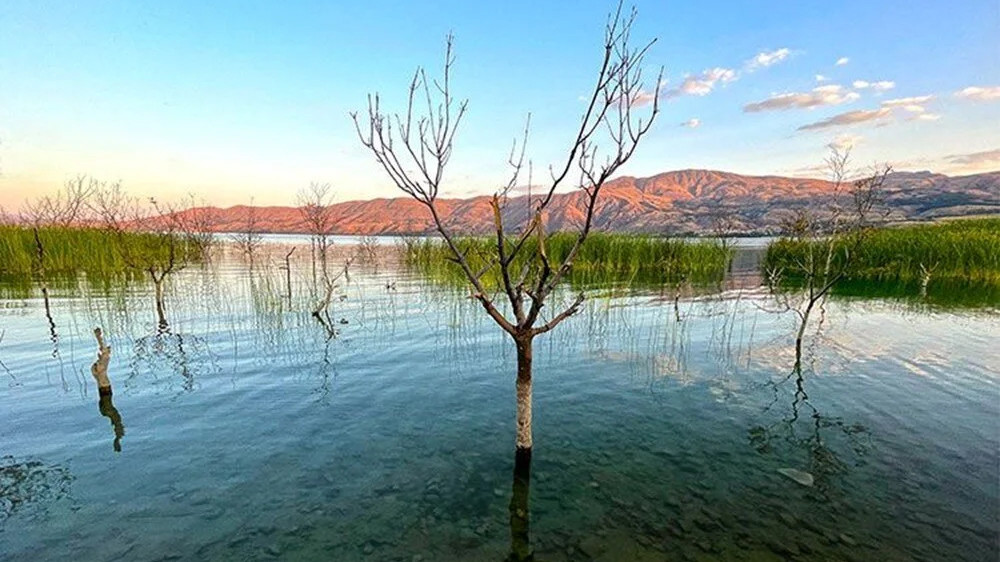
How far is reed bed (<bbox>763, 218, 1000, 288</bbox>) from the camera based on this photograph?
24875mm

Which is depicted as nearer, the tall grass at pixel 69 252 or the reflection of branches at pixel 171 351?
the reflection of branches at pixel 171 351

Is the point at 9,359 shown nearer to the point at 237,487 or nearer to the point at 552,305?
the point at 237,487

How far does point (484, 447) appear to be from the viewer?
21.6 feet

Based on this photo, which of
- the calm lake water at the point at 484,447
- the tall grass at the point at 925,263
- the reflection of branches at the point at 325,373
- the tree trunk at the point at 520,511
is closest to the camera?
the tree trunk at the point at 520,511

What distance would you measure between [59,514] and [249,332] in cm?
871

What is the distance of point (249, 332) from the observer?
13148 mm

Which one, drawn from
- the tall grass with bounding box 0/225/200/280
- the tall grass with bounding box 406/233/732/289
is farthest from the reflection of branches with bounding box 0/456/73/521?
the tall grass with bounding box 406/233/732/289

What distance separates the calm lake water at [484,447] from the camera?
4629 millimetres

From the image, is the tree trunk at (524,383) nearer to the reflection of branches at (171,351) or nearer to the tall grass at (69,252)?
the reflection of branches at (171,351)

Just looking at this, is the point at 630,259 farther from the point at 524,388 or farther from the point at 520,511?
the point at 520,511

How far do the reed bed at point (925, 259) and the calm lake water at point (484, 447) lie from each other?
16.2 metres

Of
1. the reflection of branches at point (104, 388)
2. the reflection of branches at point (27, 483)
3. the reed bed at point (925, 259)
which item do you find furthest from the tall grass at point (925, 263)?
the reflection of branches at point (27, 483)

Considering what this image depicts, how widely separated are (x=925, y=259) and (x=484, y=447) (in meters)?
32.4

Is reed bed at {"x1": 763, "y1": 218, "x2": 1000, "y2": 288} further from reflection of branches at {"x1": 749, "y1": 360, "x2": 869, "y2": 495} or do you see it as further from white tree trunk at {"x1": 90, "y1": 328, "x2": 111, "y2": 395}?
white tree trunk at {"x1": 90, "y1": 328, "x2": 111, "y2": 395}
